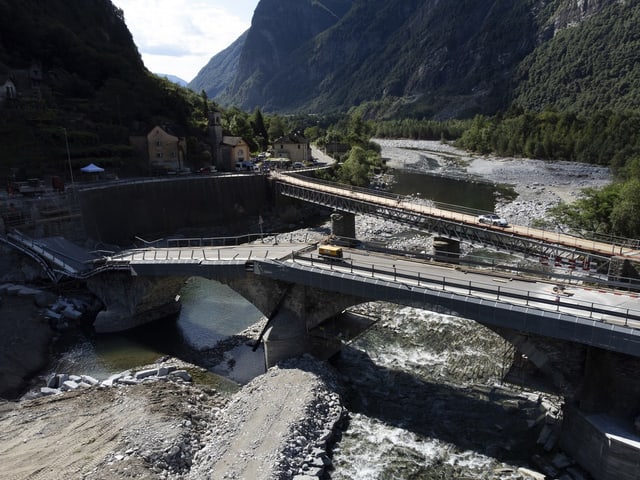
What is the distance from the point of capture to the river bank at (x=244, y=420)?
1911 cm

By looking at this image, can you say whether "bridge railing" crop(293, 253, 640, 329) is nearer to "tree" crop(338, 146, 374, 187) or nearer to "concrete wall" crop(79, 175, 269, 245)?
"concrete wall" crop(79, 175, 269, 245)

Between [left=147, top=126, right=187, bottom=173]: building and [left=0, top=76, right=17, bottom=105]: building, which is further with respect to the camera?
[left=147, top=126, right=187, bottom=173]: building

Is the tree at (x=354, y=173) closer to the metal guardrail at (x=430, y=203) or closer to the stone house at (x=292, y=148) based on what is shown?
the stone house at (x=292, y=148)

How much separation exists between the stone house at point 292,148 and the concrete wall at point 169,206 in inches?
923

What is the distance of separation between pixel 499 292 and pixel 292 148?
73.8 metres

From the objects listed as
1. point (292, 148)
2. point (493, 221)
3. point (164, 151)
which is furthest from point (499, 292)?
point (292, 148)

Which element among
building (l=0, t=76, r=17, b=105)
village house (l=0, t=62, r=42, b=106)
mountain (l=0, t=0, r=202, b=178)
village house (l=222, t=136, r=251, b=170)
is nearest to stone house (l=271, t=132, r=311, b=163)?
village house (l=222, t=136, r=251, b=170)

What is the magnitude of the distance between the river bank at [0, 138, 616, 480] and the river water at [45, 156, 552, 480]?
107mm

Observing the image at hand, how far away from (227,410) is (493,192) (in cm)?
7345

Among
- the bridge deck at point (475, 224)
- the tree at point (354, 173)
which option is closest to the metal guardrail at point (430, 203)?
the bridge deck at point (475, 224)

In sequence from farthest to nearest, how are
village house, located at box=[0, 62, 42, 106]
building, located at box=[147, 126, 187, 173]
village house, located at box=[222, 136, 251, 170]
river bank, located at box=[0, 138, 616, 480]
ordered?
1. village house, located at box=[222, 136, 251, 170]
2. building, located at box=[147, 126, 187, 173]
3. village house, located at box=[0, 62, 42, 106]
4. river bank, located at box=[0, 138, 616, 480]

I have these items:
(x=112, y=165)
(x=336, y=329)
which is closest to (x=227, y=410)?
(x=336, y=329)

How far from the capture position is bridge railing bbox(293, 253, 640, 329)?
20.2 meters

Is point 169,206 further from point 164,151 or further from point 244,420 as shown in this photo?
point 244,420
